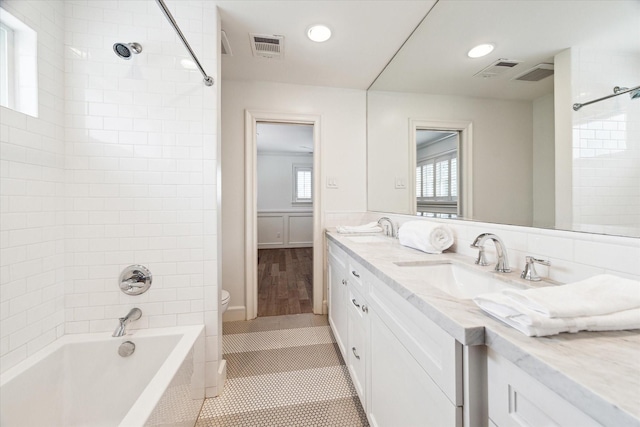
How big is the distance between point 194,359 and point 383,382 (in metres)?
1.04

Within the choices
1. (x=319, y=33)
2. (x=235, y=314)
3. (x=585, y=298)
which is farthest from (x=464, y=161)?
(x=235, y=314)

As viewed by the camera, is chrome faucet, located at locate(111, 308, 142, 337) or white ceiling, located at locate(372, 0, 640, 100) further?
chrome faucet, located at locate(111, 308, 142, 337)

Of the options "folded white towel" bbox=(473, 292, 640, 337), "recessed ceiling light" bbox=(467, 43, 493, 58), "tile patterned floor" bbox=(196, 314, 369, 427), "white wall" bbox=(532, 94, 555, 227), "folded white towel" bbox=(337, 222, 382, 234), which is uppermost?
"recessed ceiling light" bbox=(467, 43, 493, 58)

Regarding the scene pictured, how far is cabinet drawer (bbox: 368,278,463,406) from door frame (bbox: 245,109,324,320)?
152 cm

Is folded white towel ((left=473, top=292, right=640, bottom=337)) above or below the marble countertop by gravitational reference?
above

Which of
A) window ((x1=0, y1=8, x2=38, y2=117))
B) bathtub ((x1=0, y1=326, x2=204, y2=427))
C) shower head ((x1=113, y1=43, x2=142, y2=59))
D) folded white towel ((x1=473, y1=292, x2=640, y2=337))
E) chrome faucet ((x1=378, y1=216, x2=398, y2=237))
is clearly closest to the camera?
folded white towel ((x1=473, y1=292, x2=640, y2=337))

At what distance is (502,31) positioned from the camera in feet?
3.61

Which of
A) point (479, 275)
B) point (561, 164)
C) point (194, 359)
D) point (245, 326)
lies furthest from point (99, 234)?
point (561, 164)

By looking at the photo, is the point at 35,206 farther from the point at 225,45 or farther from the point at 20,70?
the point at 225,45

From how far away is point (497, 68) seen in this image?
1.13m

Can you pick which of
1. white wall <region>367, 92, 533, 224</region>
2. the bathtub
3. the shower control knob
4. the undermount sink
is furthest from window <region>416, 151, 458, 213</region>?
the shower control knob

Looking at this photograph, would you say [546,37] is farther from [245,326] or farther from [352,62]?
[245,326]

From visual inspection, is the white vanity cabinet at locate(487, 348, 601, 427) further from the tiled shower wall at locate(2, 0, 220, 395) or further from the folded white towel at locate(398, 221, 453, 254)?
the tiled shower wall at locate(2, 0, 220, 395)

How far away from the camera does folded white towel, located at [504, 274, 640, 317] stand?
1.66ft
